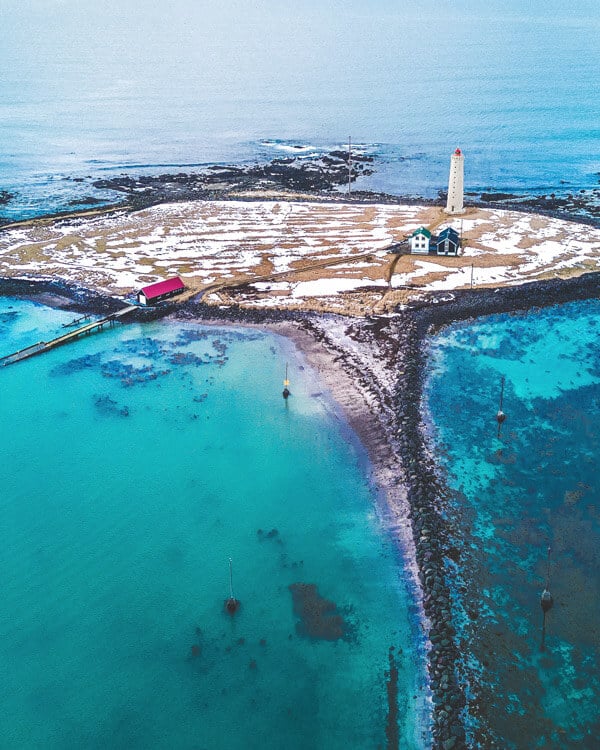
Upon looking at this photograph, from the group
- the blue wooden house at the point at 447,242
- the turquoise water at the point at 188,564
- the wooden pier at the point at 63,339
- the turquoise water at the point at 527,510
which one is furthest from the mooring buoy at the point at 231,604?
the blue wooden house at the point at 447,242

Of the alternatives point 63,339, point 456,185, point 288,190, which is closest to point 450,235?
point 456,185

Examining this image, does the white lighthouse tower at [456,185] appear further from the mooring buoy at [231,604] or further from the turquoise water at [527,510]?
Result: the mooring buoy at [231,604]

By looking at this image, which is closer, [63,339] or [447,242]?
[63,339]

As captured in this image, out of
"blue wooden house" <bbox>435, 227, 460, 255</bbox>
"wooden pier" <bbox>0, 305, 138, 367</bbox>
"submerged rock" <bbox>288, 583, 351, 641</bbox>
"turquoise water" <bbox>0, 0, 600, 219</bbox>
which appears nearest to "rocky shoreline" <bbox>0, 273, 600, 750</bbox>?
"wooden pier" <bbox>0, 305, 138, 367</bbox>

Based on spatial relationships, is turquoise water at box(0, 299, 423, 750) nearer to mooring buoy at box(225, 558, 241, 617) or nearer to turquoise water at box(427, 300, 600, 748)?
mooring buoy at box(225, 558, 241, 617)

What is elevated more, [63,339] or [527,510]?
[63,339]

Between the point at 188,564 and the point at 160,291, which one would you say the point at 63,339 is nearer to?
the point at 160,291
